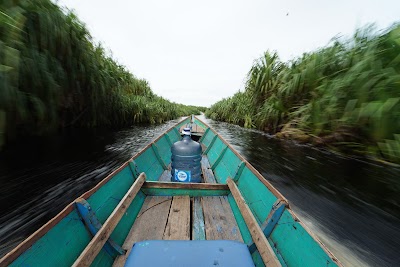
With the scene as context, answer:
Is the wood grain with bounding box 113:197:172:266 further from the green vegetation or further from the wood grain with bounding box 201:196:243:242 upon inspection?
the green vegetation

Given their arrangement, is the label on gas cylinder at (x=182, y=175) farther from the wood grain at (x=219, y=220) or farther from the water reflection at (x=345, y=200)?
the water reflection at (x=345, y=200)

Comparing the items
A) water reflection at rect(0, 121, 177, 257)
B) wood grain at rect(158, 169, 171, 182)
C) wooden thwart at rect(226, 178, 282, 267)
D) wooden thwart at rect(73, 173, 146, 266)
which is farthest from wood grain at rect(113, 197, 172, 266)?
water reflection at rect(0, 121, 177, 257)

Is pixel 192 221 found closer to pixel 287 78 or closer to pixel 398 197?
pixel 398 197

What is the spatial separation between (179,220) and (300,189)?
3.05 meters

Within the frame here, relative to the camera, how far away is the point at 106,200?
Answer: 6.24ft

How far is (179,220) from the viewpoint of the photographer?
6.69ft

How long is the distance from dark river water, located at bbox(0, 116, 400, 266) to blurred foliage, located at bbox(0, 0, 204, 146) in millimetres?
995

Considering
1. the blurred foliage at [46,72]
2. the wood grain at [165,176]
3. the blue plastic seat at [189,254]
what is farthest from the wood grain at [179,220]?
the blurred foliage at [46,72]

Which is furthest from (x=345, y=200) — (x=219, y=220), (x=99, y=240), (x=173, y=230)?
(x=99, y=240)

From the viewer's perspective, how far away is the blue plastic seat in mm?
977

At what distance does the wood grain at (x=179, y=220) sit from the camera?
5.94 ft

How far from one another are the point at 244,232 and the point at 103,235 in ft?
4.15

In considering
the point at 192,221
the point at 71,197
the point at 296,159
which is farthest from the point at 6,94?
the point at 296,159

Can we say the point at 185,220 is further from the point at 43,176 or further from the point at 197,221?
the point at 43,176
